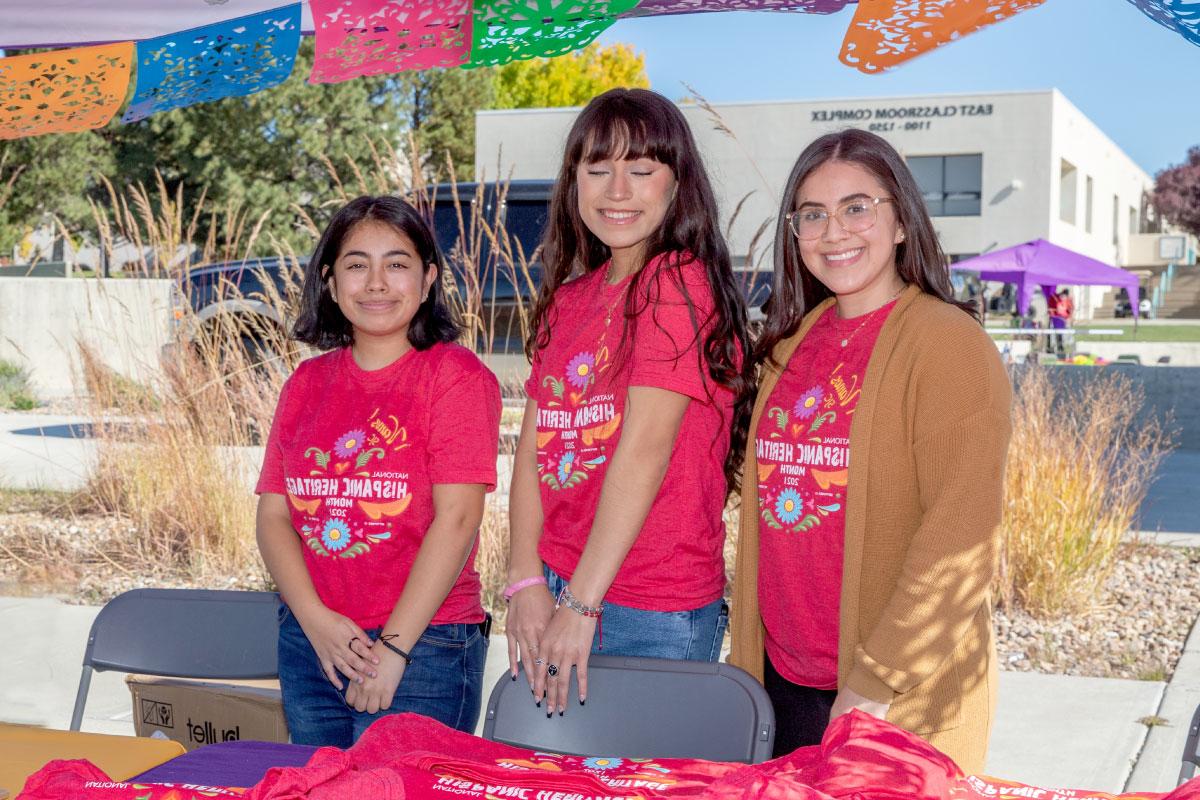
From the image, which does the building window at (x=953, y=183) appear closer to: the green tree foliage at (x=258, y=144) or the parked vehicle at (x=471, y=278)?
the green tree foliage at (x=258, y=144)

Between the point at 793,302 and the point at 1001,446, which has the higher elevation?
the point at 793,302

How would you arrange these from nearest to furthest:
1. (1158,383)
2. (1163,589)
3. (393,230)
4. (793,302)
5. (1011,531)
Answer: (793,302) < (393,230) < (1011,531) < (1163,589) < (1158,383)

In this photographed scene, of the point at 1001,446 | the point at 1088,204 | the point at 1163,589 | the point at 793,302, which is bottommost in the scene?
the point at 1163,589

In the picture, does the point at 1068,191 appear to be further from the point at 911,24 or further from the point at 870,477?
the point at 870,477

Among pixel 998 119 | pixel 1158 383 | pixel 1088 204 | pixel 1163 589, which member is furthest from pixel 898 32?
pixel 1088 204

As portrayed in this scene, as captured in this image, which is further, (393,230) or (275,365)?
(275,365)

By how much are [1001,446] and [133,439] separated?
5.20 meters

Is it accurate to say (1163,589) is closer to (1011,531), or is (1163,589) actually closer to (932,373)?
(1011,531)

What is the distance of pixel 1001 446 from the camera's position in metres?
1.92

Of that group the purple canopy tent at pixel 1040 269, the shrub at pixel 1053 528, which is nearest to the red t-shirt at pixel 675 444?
the shrub at pixel 1053 528

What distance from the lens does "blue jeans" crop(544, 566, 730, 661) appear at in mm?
2289

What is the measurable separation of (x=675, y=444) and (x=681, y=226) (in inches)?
16.3

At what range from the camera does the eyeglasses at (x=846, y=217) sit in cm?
213

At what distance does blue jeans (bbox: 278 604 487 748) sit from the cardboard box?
0.67 metres
